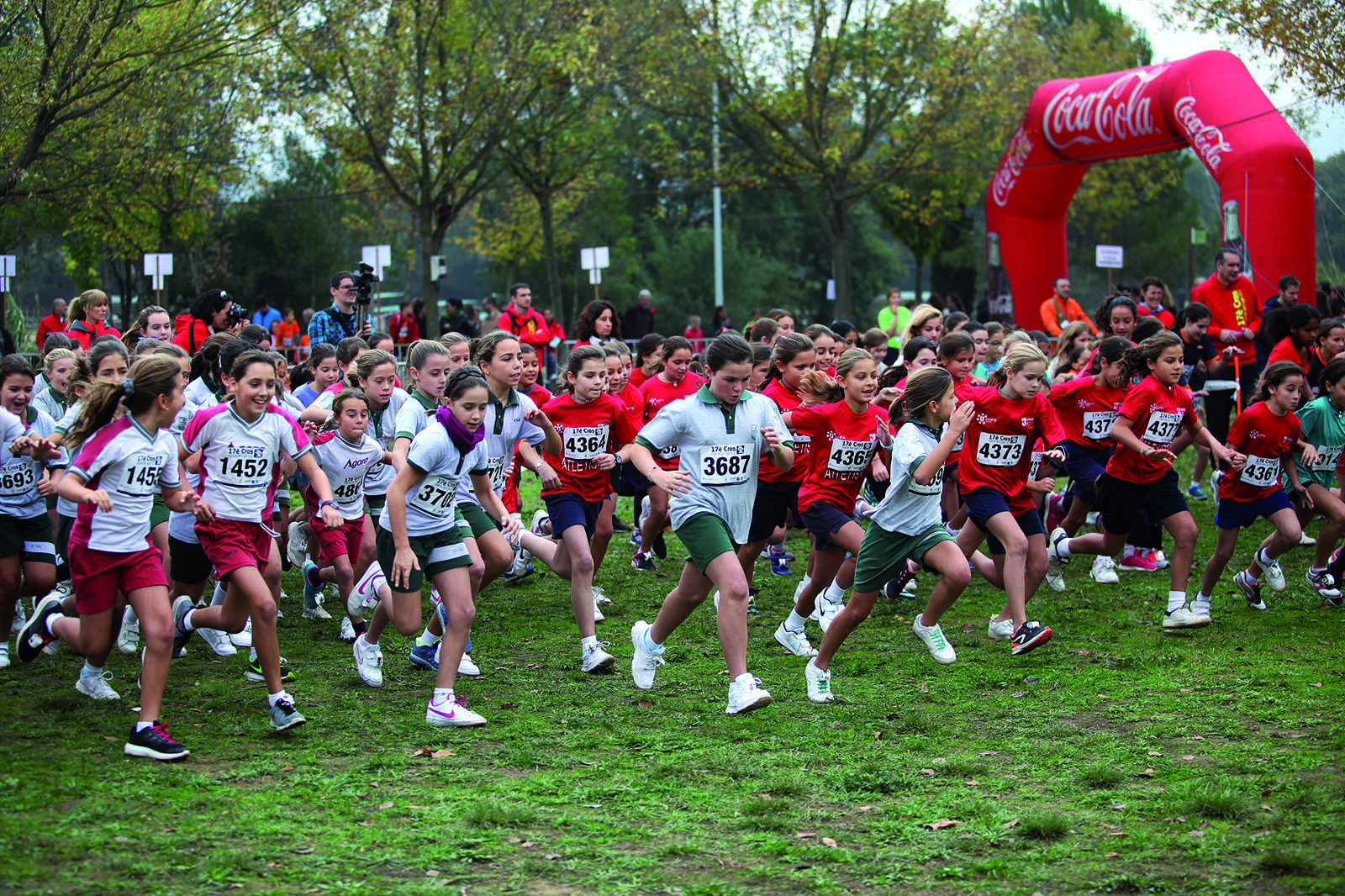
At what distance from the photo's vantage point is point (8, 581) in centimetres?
736

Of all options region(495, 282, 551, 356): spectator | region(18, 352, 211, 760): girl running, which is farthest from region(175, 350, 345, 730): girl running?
region(495, 282, 551, 356): spectator

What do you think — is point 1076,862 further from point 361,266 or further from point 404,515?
point 361,266

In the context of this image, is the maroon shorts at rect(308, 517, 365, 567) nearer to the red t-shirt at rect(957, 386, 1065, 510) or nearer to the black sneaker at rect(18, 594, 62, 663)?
the black sneaker at rect(18, 594, 62, 663)

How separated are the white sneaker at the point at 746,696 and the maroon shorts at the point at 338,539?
288 cm

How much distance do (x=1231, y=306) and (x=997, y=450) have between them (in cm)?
759

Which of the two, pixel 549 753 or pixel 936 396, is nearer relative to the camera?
pixel 549 753

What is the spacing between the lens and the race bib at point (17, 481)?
24.0 feet

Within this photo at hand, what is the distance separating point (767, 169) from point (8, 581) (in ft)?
94.4

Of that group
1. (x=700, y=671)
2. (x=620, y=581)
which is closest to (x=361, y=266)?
(x=620, y=581)

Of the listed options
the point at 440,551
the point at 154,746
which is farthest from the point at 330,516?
the point at 154,746

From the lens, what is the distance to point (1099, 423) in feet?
33.1

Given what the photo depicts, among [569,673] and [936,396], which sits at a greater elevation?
[936,396]

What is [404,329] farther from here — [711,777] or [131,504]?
[711,777]

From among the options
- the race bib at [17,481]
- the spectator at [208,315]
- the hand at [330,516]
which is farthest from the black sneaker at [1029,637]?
the spectator at [208,315]
